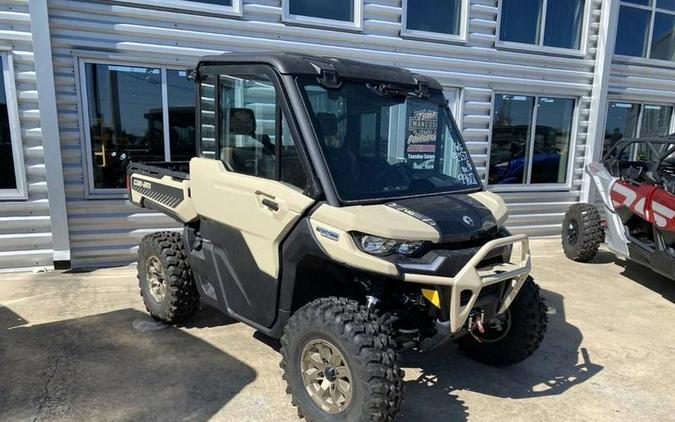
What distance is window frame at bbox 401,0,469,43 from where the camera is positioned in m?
6.91

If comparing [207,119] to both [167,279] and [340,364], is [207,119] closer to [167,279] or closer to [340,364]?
[167,279]

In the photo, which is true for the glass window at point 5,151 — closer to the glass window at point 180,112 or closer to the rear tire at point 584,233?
the glass window at point 180,112

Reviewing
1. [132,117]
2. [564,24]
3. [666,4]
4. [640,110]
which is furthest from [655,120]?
[132,117]

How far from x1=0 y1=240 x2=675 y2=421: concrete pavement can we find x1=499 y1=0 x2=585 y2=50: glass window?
467cm

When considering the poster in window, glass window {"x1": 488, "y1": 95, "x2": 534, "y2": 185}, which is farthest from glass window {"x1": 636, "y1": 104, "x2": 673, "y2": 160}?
the poster in window

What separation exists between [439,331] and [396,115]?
1458 millimetres

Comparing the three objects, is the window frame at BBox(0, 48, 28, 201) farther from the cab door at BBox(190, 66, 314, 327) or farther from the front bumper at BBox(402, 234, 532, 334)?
the front bumper at BBox(402, 234, 532, 334)

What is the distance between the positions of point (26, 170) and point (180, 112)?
185 cm

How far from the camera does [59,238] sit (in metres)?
5.75

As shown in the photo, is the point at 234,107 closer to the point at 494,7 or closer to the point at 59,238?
the point at 59,238

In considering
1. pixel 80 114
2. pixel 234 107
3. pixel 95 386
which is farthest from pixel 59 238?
pixel 234 107

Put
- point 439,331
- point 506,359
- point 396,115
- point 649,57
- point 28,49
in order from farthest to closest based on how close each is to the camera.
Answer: point 649,57 < point 28,49 < point 506,359 < point 396,115 < point 439,331

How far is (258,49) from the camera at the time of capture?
6.25 m

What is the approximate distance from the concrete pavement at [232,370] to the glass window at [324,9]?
4120 mm
